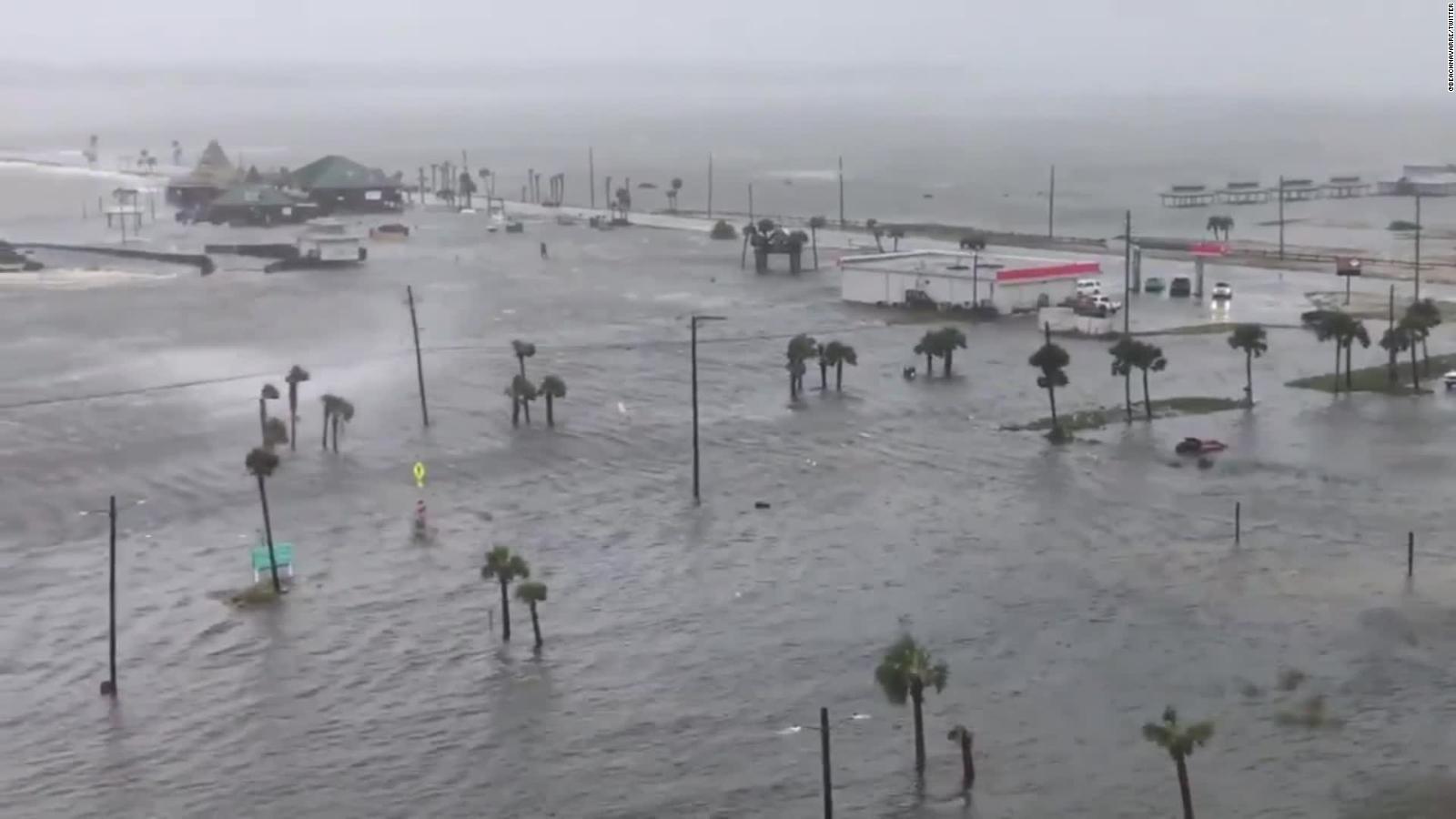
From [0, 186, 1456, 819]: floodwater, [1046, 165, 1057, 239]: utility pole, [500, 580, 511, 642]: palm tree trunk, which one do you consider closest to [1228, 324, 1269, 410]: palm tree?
[0, 186, 1456, 819]: floodwater

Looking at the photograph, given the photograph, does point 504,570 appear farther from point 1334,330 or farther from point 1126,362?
point 1334,330

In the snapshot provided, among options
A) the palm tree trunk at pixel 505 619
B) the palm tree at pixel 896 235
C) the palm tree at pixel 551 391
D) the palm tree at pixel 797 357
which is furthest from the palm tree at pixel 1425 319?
the palm tree at pixel 896 235

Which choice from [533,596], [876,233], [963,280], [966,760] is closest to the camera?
[966,760]

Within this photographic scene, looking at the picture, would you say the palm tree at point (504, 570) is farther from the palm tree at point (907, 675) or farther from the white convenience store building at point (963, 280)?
the white convenience store building at point (963, 280)

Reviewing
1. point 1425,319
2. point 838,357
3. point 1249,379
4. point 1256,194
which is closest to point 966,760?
point 1249,379

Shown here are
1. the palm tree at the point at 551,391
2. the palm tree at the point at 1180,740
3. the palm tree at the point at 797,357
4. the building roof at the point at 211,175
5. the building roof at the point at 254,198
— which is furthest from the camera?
the building roof at the point at 211,175

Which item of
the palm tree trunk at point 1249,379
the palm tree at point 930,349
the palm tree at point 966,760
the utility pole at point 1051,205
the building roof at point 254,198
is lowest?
the palm tree at point 966,760

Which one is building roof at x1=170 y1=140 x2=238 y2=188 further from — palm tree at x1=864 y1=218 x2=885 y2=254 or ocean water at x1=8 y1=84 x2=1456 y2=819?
ocean water at x1=8 y1=84 x2=1456 y2=819
